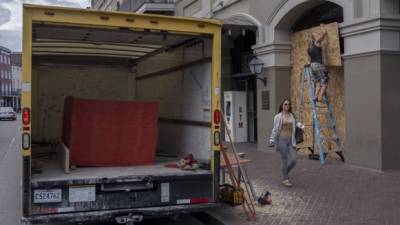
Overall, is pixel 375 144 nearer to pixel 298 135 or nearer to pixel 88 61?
pixel 298 135

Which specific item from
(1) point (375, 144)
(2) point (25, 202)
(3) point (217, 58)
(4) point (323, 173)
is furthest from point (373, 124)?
(2) point (25, 202)

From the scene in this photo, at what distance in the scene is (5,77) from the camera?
361 ft

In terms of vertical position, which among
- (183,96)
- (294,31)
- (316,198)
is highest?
(294,31)

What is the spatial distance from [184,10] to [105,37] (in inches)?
605

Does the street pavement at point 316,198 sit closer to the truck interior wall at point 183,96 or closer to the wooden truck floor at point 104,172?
the wooden truck floor at point 104,172

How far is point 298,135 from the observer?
9445 mm

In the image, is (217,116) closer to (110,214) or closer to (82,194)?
(110,214)

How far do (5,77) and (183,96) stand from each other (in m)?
110

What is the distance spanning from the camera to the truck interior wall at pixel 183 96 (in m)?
7.04

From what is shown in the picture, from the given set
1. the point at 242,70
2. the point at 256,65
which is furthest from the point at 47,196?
the point at 242,70

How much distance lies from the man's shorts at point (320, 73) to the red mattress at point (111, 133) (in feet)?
22.3

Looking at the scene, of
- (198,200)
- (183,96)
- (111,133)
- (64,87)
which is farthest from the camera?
(64,87)

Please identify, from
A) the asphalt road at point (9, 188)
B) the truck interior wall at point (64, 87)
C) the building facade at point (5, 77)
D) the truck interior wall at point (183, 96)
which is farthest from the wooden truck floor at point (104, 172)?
the building facade at point (5, 77)

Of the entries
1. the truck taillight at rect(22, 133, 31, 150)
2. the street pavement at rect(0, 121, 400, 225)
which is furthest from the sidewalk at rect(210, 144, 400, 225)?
the truck taillight at rect(22, 133, 31, 150)
